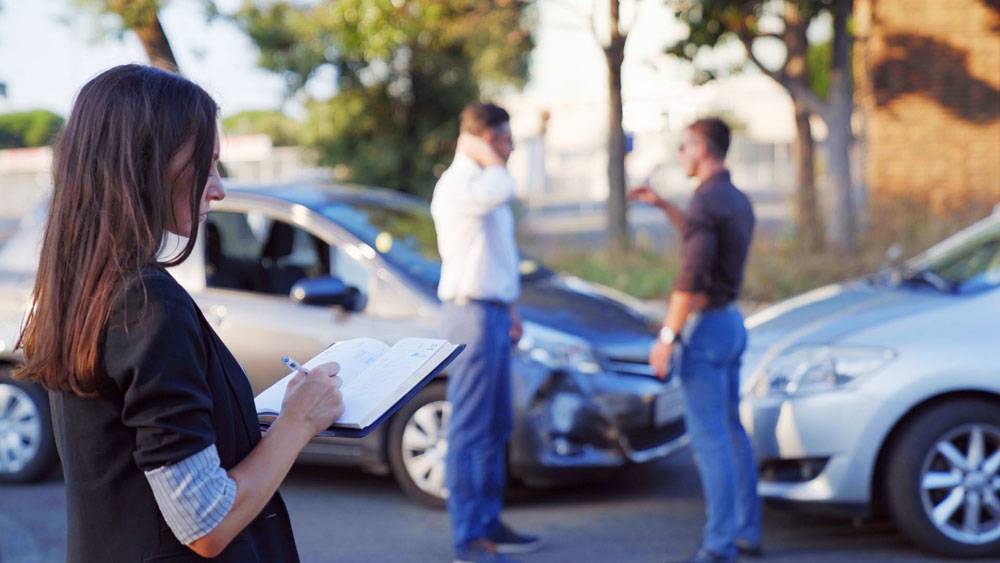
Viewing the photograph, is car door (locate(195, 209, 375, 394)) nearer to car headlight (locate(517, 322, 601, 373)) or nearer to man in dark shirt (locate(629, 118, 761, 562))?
car headlight (locate(517, 322, 601, 373))

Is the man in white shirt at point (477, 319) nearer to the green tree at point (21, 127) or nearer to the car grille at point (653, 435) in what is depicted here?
the car grille at point (653, 435)

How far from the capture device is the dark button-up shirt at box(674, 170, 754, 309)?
5168mm

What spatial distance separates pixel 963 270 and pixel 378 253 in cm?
292

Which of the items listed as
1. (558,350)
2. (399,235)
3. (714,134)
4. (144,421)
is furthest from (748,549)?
(144,421)

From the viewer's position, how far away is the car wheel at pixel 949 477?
5.16 metres

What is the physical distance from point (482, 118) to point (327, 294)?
1.44 metres

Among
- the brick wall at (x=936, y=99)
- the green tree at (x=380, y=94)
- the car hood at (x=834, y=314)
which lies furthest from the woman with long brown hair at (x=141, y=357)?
the green tree at (x=380, y=94)

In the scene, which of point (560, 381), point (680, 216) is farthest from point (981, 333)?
point (560, 381)

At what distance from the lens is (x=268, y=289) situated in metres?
7.07

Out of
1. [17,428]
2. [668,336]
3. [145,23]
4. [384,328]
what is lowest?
[17,428]

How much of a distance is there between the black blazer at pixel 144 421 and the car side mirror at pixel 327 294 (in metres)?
4.38

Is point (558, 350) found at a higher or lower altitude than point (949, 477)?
higher

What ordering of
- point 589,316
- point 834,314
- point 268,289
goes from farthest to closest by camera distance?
point 268,289, point 589,316, point 834,314

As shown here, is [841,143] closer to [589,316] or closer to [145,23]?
[145,23]
